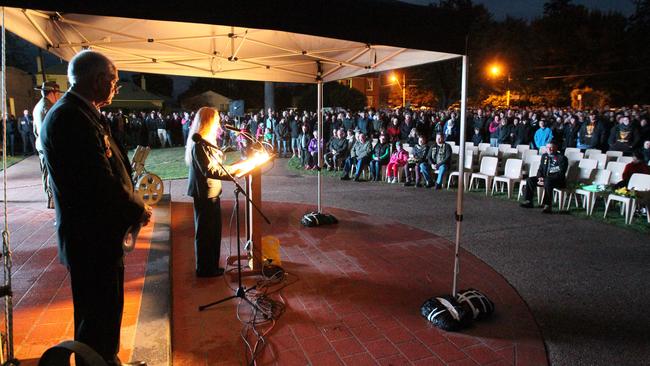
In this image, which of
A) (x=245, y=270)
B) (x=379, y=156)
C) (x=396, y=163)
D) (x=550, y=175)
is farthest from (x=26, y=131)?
(x=550, y=175)

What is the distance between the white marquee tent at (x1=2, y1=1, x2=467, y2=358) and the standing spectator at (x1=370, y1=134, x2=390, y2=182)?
5.10 m

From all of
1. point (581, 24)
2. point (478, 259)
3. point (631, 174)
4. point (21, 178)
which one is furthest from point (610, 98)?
point (21, 178)

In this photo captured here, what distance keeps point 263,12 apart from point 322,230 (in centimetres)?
424

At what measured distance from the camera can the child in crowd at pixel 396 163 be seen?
37.5ft

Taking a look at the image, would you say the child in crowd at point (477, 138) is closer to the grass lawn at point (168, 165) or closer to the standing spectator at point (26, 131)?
the grass lawn at point (168, 165)

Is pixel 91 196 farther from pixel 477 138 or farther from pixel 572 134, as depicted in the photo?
pixel 477 138

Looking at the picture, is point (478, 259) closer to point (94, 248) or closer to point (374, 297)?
point (374, 297)

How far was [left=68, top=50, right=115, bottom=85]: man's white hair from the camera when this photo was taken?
2143mm

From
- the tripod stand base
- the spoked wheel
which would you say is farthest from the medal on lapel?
the spoked wheel

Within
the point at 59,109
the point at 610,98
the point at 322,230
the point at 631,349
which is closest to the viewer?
the point at 59,109

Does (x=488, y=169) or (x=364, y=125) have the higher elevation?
(x=364, y=125)

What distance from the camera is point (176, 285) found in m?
4.45

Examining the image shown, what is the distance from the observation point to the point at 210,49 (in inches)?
227

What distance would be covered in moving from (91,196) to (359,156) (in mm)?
10275
